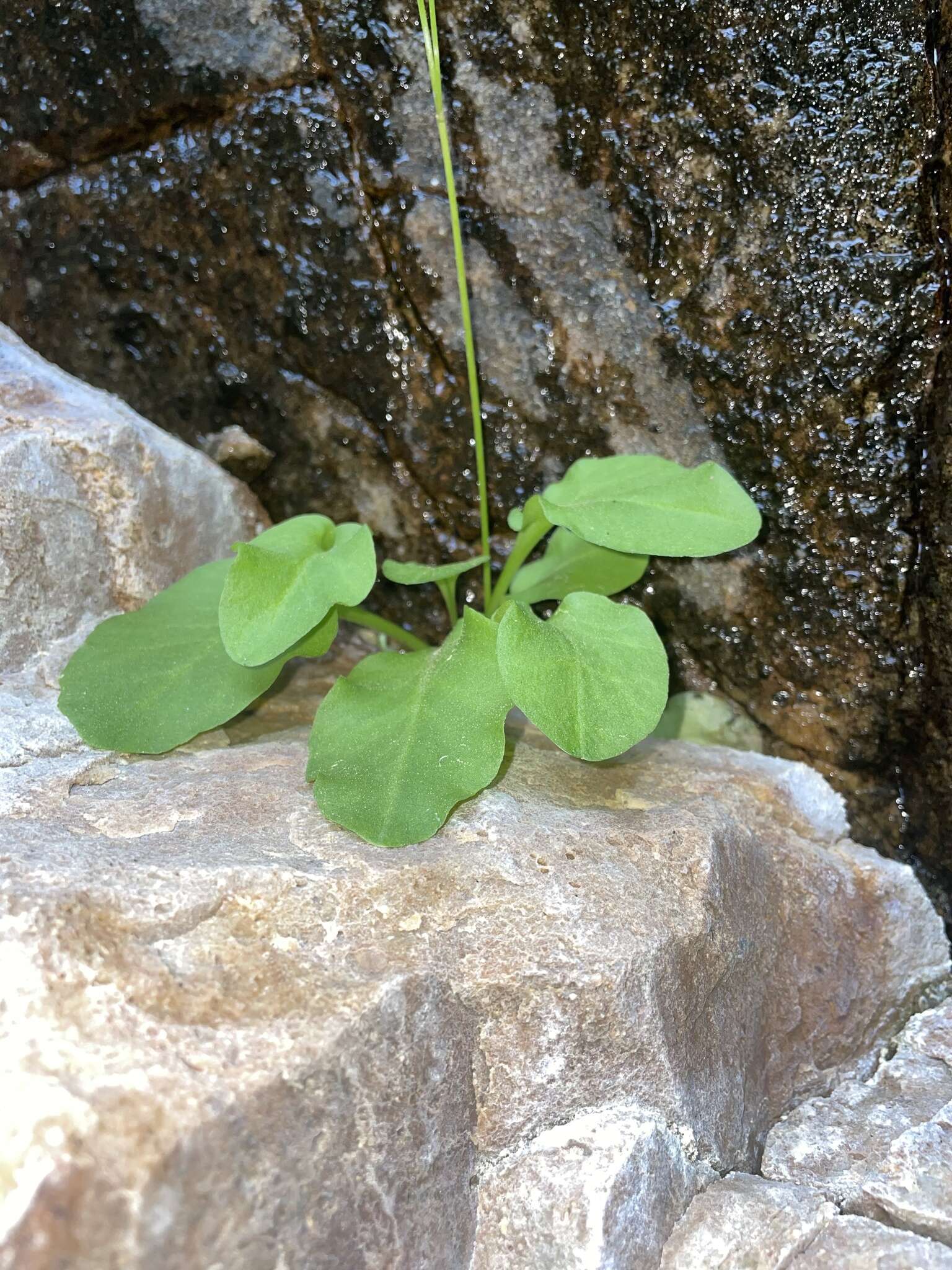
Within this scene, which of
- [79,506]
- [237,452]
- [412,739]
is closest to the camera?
[412,739]

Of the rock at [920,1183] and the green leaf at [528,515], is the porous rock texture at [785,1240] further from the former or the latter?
the green leaf at [528,515]

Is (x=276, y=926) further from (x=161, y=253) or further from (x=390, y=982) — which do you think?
(x=161, y=253)

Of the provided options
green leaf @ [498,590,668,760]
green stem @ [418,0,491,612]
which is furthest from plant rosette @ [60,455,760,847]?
green stem @ [418,0,491,612]

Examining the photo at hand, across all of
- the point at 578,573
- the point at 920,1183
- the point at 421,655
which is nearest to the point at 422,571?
→ the point at 421,655

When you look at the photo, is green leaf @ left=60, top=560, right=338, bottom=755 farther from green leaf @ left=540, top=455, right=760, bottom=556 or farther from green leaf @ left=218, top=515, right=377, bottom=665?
green leaf @ left=540, top=455, right=760, bottom=556

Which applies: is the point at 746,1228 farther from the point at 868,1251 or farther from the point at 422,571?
the point at 422,571
